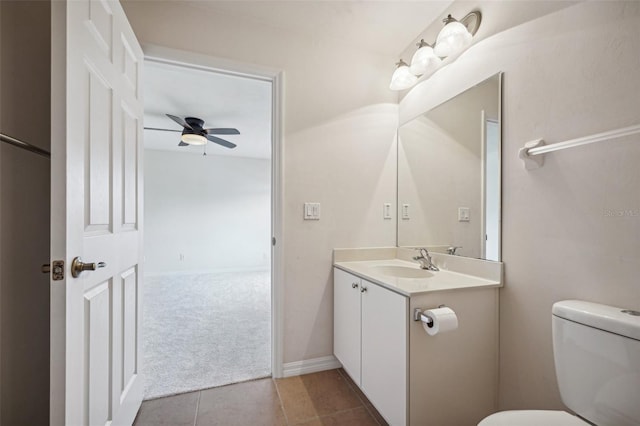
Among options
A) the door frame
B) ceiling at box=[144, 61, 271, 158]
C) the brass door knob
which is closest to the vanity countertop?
the door frame

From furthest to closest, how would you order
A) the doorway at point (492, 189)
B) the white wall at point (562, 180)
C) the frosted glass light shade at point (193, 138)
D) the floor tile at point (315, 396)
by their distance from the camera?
the frosted glass light shade at point (193, 138), the floor tile at point (315, 396), the doorway at point (492, 189), the white wall at point (562, 180)

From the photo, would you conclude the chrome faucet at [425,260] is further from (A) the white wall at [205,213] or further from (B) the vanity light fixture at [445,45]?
(A) the white wall at [205,213]

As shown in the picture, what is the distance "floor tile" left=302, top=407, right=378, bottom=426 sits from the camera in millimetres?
1368

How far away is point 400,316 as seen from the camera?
1165mm

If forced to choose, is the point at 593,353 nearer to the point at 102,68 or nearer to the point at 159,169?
the point at 102,68

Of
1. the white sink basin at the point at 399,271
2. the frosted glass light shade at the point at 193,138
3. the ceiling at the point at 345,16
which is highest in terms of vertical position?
the ceiling at the point at 345,16

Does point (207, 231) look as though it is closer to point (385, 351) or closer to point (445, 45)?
point (385, 351)

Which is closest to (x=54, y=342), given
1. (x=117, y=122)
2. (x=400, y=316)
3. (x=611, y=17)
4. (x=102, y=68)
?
(x=117, y=122)

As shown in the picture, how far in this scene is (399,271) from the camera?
1.74m

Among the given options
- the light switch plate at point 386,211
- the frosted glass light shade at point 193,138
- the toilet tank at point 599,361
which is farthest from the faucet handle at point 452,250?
the frosted glass light shade at point 193,138

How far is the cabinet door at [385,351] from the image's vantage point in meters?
1.15

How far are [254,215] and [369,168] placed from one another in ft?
13.5

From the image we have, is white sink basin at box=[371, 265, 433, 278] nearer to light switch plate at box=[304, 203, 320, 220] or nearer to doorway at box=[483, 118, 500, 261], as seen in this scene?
doorway at box=[483, 118, 500, 261]

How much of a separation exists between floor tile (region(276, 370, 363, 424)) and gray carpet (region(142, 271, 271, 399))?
0.82 ft
